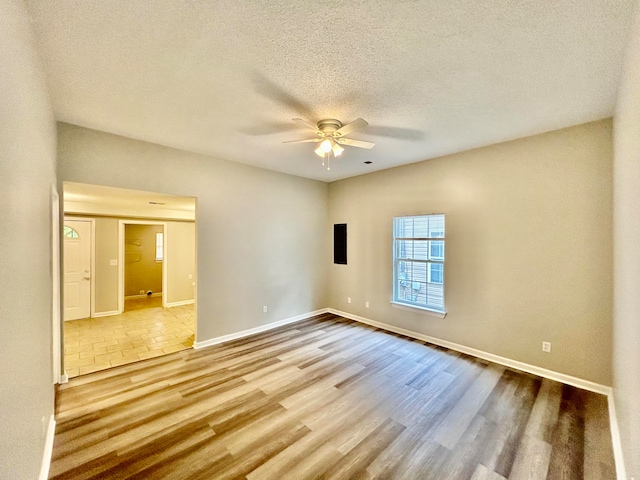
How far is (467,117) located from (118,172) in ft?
13.4

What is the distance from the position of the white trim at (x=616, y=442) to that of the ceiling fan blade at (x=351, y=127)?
10.0 ft

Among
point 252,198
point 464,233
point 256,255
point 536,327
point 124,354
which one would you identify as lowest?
point 124,354

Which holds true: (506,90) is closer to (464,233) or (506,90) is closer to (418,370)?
(464,233)

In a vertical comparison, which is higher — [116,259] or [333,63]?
[333,63]

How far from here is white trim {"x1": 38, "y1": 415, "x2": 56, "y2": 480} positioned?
1.68m

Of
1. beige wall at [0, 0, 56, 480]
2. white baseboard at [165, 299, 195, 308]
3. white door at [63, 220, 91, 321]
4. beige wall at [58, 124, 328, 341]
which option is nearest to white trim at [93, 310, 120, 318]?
white door at [63, 220, 91, 321]

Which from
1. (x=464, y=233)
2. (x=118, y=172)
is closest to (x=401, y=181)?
(x=464, y=233)

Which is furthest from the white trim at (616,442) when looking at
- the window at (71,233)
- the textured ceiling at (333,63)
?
the window at (71,233)

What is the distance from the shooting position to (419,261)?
4336mm

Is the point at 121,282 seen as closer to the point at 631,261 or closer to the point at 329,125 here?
the point at 329,125

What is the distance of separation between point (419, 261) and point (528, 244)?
1502 millimetres

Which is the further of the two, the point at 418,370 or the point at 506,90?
the point at 418,370

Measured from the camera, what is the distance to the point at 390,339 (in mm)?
4199

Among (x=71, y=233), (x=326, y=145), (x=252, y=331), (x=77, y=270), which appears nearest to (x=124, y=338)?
(x=252, y=331)
